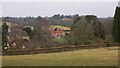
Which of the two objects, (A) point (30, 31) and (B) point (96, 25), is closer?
(B) point (96, 25)

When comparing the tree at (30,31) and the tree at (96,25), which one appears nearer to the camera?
the tree at (96,25)

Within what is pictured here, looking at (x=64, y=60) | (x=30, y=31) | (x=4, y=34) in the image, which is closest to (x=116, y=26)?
(x=30, y=31)

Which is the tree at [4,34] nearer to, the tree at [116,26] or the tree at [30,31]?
the tree at [30,31]

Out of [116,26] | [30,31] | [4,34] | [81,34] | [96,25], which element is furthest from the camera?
[30,31]

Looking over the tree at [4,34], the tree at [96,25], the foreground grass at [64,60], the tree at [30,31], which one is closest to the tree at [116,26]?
the tree at [96,25]

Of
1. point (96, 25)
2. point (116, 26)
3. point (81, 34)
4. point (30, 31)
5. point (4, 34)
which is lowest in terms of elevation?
point (81, 34)

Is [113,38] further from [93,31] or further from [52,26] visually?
[52,26]

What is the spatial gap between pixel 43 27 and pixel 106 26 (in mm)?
11641

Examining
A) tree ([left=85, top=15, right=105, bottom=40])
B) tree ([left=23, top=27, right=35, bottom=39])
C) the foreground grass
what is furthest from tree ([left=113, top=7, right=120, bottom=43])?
the foreground grass

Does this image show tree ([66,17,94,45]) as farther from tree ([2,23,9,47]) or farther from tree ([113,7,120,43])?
tree ([2,23,9,47])

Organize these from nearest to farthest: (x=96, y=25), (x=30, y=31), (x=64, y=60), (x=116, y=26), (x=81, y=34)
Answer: (x=64, y=60) < (x=116, y=26) < (x=81, y=34) < (x=96, y=25) < (x=30, y=31)

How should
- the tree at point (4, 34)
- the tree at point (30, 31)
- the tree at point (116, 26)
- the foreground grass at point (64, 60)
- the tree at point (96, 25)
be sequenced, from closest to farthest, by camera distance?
the foreground grass at point (64, 60) < the tree at point (4, 34) < the tree at point (116, 26) < the tree at point (96, 25) < the tree at point (30, 31)

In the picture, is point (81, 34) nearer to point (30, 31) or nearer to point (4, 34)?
point (30, 31)

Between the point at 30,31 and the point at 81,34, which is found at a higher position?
the point at 30,31
